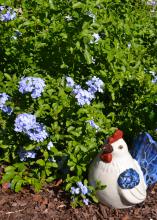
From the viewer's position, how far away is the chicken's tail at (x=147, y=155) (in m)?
3.25

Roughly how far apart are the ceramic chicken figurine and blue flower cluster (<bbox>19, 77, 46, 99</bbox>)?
540 mm

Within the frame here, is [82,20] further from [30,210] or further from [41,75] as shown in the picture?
[30,210]

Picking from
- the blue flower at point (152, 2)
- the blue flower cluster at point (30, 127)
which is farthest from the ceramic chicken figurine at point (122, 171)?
the blue flower at point (152, 2)

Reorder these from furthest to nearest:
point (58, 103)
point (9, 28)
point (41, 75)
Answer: point (9, 28) < point (41, 75) < point (58, 103)

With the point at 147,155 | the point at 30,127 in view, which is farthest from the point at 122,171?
the point at 30,127

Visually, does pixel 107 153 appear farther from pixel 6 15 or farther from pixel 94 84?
pixel 6 15

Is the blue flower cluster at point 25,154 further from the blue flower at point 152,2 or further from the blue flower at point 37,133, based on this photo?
the blue flower at point 152,2

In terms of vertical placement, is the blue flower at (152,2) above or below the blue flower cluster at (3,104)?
above

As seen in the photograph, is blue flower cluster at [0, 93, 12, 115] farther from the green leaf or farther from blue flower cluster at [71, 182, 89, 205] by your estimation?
blue flower cluster at [71, 182, 89, 205]

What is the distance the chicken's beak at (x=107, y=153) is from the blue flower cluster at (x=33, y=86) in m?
0.53

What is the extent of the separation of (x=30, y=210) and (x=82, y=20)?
1.33 meters

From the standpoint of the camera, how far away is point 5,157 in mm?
3502

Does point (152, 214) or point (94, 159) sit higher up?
Result: point (94, 159)

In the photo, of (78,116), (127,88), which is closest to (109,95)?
(127,88)
